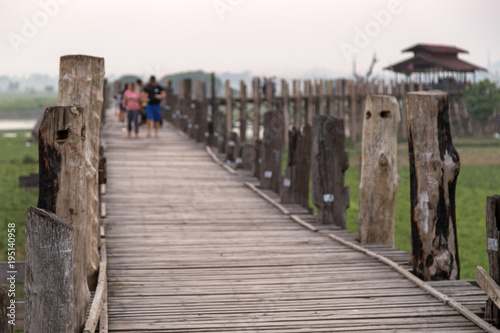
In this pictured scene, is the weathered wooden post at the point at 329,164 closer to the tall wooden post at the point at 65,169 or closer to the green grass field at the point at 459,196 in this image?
the green grass field at the point at 459,196

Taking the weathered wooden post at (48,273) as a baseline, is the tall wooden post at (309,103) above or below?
above

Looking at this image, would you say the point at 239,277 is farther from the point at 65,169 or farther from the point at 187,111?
the point at 187,111

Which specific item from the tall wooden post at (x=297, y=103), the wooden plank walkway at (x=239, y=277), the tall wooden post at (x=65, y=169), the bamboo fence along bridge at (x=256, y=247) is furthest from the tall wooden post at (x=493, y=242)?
the tall wooden post at (x=297, y=103)

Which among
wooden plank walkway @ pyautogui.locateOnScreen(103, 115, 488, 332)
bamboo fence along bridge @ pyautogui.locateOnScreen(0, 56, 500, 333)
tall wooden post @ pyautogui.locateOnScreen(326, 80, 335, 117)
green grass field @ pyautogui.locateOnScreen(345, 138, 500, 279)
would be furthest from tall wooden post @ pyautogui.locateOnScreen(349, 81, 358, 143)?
bamboo fence along bridge @ pyautogui.locateOnScreen(0, 56, 500, 333)

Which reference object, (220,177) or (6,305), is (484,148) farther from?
(6,305)

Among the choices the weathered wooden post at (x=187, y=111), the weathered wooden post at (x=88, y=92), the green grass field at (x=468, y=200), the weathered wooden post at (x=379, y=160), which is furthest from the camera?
the weathered wooden post at (x=187, y=111)

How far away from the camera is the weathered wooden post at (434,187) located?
20.7ft

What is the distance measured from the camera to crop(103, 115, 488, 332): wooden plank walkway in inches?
208

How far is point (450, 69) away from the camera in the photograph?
36.8 meters

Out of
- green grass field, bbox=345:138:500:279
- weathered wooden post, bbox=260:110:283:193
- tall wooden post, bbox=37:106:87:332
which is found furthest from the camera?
green grass field, bbox=345:138:500:279

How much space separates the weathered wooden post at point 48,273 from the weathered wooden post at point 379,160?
381cm

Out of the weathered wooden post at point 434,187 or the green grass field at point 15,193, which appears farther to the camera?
the green grass field at point 15,193

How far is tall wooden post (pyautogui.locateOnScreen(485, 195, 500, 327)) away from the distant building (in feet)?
101

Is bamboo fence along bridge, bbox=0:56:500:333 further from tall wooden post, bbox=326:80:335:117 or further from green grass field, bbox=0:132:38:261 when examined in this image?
tall wooden post, bbox=326:80:335:117
